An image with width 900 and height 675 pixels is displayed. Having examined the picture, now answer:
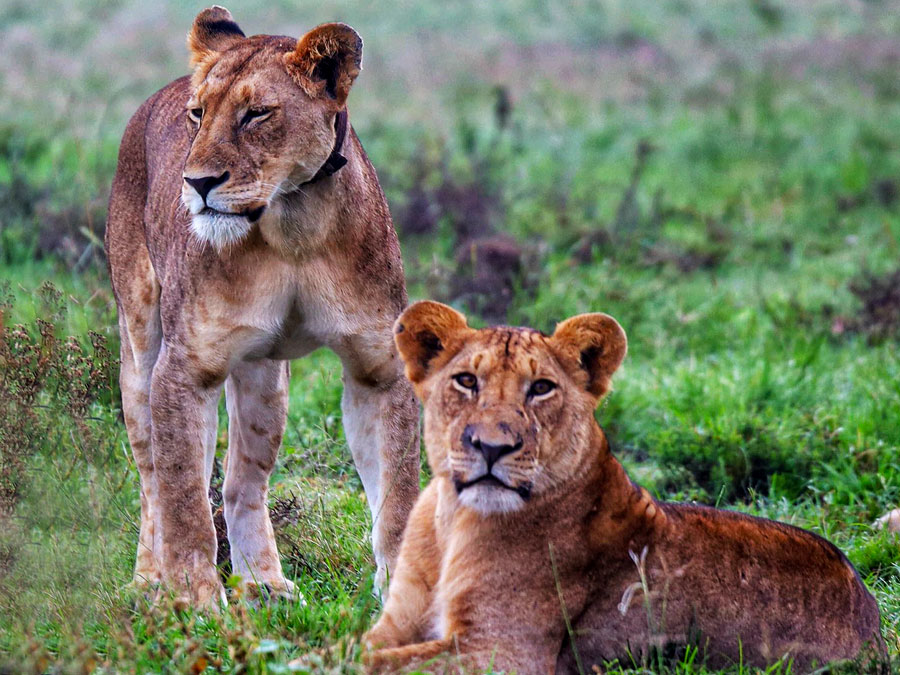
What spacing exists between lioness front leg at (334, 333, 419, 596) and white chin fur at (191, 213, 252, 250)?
0.48 metres

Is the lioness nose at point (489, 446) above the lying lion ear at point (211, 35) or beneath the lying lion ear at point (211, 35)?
beneath

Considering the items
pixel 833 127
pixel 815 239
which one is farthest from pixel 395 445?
pixel 833 127

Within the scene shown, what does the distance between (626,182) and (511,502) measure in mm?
8447

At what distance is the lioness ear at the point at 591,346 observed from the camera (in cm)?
340

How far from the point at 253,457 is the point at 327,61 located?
143cm

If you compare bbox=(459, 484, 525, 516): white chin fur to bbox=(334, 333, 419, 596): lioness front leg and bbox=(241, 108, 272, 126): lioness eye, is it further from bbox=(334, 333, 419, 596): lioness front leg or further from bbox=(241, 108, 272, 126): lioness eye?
bbox=(241, 108, 272, 126): lioness eye

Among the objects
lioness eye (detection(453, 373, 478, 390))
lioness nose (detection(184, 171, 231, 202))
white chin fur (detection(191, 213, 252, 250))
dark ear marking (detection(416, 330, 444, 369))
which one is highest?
lioness nose (detection(184, 171, 231, 202))

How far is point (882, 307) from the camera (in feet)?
23.7

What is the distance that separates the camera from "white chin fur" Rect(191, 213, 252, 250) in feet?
11.7

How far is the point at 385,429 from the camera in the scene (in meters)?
3.98

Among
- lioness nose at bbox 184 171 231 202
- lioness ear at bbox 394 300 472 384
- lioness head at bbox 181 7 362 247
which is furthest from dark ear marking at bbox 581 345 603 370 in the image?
lioness nose at bbox 184 171 231 202

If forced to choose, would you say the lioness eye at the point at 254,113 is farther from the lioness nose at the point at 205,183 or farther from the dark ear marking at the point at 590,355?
the dark ear marking at the point at 590,355

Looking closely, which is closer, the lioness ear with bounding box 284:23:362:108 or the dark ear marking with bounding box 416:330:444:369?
the dark ear marking with bounding box 416:330:444:369

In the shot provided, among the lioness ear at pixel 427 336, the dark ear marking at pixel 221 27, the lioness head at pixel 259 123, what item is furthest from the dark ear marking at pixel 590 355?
the dark ear marking at pixel 221 27
